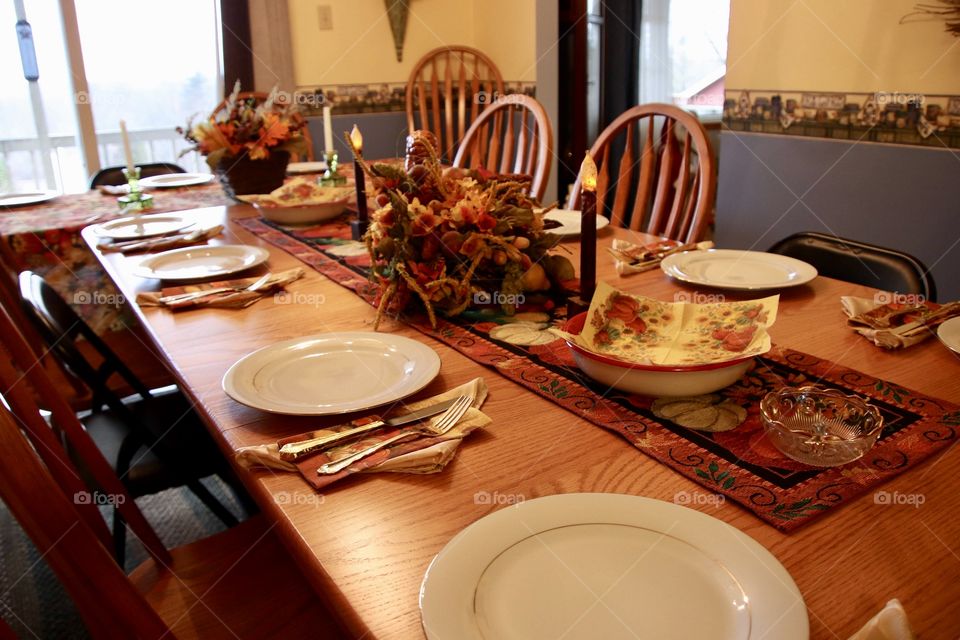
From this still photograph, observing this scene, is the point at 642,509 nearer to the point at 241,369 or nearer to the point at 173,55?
the point at 241,369

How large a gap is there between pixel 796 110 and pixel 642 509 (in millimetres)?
2416

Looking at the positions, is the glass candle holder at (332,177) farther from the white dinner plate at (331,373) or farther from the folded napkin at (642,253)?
the white dinner plate at (331,373)

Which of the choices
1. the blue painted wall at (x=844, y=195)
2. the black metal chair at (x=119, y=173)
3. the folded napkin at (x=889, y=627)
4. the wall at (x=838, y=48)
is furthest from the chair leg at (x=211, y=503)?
the wall at (x=838, y=48)

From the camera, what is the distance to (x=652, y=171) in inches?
73.7

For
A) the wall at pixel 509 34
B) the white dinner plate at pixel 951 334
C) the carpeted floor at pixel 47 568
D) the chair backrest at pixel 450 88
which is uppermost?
the wall at pixel 509 34

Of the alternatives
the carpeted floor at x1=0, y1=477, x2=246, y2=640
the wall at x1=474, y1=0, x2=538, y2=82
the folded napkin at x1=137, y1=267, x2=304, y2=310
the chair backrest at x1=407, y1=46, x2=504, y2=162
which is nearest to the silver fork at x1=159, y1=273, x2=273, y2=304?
the folded napkin at x1=137, y1=267, x2=304, y2=310

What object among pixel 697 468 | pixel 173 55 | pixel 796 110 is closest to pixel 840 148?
pixel 796 110

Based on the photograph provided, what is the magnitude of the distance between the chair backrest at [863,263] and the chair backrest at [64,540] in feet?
4.06

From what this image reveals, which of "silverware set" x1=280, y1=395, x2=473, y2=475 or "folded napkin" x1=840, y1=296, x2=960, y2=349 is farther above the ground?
"folded napkin" x1=840, y1=296, x2=960, y2=349

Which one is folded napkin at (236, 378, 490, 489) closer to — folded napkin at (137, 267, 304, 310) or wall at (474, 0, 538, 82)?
folded napkin at (137, 267, 304, 310)

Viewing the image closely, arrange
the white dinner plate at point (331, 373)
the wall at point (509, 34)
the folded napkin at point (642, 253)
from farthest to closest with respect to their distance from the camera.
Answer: the wall at point (509, 34)
the folded napkin at point (642, 253)
the white dinner plate at point (331, 373)

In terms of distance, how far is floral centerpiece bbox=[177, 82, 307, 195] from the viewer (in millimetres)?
2090

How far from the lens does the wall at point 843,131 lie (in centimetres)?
222

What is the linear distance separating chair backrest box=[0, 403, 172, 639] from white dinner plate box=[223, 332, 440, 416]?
0.24 metres
